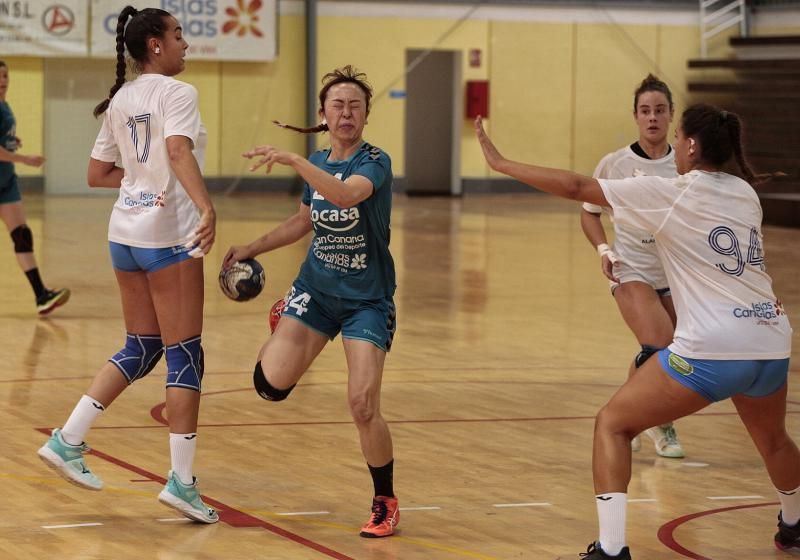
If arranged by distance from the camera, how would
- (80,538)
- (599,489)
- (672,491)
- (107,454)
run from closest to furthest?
(599,489) → (80,538) → (672,491) → (107,454)

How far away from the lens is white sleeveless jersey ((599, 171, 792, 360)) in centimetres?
479

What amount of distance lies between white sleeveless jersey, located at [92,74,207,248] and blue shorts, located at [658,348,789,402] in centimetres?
186

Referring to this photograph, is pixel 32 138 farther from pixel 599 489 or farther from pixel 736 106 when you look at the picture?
pixel 599 489

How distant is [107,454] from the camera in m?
6.68

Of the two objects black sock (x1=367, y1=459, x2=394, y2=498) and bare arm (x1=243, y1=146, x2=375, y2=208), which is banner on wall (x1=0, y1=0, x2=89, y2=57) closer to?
bare arm (x1=243, y1=146, x2=375, y2=208)

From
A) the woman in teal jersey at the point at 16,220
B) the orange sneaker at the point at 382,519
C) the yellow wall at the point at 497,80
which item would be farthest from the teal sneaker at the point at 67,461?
the yellow wall at the point at 497,80

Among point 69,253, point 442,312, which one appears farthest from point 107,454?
point 69,253

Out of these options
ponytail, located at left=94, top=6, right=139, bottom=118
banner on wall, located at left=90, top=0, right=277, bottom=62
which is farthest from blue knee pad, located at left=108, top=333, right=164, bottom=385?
banner on wall, located at left=90, top=0, right=277, bottom=62

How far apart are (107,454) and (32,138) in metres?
18.8

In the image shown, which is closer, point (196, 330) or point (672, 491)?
point (196, 330)

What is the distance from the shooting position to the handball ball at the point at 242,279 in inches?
225

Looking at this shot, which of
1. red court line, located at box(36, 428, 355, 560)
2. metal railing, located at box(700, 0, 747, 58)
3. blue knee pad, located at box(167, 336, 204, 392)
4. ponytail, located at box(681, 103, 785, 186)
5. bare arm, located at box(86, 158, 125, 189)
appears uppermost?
metal railing, located at box(700, 0, 747, 58)

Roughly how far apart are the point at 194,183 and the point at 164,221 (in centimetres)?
26

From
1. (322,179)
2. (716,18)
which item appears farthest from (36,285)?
(716,18)
